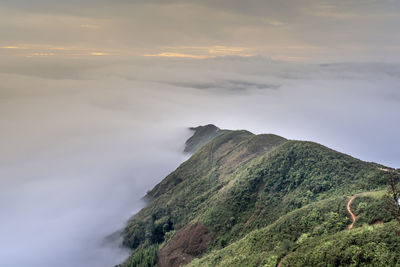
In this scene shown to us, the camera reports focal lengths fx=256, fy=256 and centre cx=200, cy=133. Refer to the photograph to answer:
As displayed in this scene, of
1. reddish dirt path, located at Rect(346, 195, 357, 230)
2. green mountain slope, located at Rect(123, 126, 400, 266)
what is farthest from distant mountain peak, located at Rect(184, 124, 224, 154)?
reddish dirt path, located at Rect(346, 195, 357, 230)

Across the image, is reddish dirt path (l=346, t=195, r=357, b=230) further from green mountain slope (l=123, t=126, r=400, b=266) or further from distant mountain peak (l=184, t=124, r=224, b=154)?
distant mountain peak (l=184, t=124, r=224, b=154)

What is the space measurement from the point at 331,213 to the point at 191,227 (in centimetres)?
3292

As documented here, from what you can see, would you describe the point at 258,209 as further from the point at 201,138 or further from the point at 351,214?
the point at 201,138

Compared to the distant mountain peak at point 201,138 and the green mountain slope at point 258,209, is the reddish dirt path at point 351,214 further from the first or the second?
the distant mountain peak at point 201,138

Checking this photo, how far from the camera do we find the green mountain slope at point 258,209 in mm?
32031

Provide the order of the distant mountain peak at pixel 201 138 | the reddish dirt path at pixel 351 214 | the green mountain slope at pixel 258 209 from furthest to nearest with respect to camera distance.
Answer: the distant mountain peak at pixel 201 138 → the green mountain slope at pixel 258 209 → the reddish dirt path at pixel 351 214

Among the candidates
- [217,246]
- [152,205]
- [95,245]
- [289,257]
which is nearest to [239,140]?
[152,205]

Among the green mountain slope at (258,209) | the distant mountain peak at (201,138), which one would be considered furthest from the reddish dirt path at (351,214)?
the distant mountain peak at (201,138)

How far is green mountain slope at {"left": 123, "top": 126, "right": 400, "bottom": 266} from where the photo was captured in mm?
32031

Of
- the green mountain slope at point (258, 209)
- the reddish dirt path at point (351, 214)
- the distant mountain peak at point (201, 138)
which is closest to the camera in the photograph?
the reddish dirt path at point (351, 214)

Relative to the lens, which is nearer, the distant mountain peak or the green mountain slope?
the green mountain slope

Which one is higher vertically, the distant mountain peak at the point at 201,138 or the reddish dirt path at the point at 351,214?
the distant mountain peak at the point at 201,138

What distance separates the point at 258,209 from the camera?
5119 centimetres

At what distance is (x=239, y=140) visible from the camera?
98750mm
